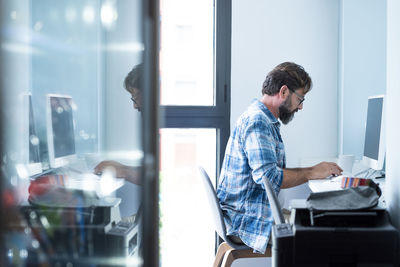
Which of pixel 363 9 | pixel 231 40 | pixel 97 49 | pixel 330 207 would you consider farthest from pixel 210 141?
pixel 330 207

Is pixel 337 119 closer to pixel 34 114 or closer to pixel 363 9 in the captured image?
pixel 363 9

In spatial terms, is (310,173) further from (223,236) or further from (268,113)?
(223,236)

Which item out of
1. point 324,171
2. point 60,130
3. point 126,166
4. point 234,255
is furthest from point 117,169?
point 324,171

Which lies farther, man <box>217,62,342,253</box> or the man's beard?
the man's beard

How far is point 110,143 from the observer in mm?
2256

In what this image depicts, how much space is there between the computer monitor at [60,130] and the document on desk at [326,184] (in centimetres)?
112

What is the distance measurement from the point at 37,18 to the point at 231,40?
1152 mm

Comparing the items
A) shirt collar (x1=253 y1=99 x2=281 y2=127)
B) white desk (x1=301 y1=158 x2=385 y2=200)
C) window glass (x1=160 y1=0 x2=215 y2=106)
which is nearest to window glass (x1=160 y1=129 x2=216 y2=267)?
window glass (x1=160 y1=0 x2=215 y2=106)

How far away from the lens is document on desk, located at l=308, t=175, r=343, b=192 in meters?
2.31

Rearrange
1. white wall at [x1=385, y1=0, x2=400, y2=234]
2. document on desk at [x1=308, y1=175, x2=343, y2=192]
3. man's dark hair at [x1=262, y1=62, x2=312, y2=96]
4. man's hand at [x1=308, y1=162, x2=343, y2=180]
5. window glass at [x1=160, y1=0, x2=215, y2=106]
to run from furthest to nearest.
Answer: window glass at [x1=160, y1=0, x2=215, y2=106]
man's dark hair at [x1=262, y1=62, x2=312, y2=96]
man's hand at [x1=308, y1=162, x2=343, y2=180]
document on desk at [x1=308, y1=175, x2=343, y2=192]
white wall at [x1=385, y1=0, x2=400, y2=234]

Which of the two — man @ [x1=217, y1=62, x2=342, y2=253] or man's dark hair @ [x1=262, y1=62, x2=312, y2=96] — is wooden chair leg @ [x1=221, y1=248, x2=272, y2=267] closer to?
man @ [x1=217, y1=62, x2=342, y2=253]

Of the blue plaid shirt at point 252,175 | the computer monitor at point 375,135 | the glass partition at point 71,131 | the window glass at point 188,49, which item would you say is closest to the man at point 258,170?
the blue plaid shirt at point 252,175

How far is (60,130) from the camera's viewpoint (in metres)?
2.29

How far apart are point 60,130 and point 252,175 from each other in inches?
34.0
